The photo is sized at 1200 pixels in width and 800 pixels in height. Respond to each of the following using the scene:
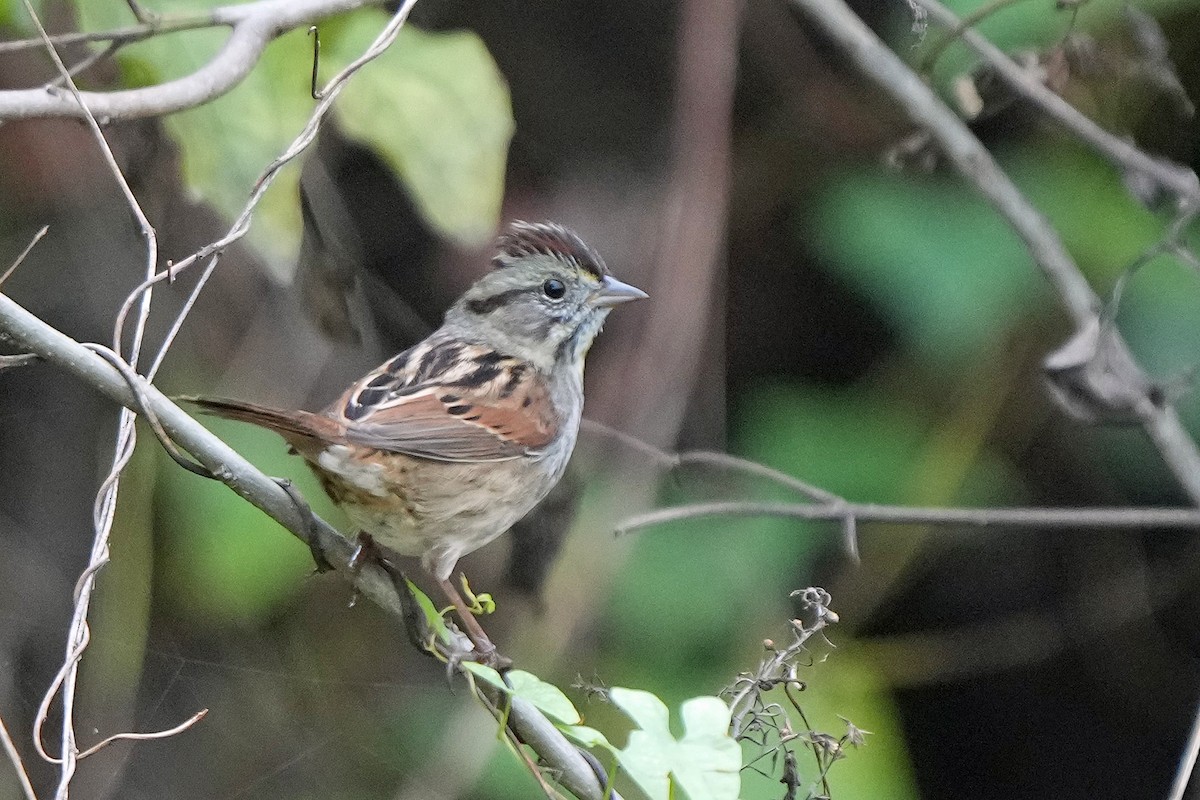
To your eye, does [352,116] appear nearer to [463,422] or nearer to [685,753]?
[463,422]

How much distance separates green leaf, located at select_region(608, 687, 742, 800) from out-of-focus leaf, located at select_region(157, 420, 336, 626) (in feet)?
4.53

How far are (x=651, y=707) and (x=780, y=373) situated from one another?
212 cm

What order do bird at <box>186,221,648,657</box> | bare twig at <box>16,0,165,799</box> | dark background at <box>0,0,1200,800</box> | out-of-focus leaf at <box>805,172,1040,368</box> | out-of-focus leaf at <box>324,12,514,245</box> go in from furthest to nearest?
out-of-focus leaf at <box>805,172,1040,368</box> → dark background at <box>0,0,1200,800</box> → out-of-focus leaf at <box>324,12,514,245</box> → bird at <box>186,221,648,657</box> → bare twig at <box>16,0,165,799</box>

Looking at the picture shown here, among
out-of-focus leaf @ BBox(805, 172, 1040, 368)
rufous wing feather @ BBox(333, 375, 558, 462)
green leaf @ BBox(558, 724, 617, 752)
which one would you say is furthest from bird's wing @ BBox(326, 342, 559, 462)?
out-of-focus leaf @ BBox(805, 172, 1040, 368)

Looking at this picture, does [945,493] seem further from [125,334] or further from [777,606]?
[125,334]

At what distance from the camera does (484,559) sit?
2967 mm

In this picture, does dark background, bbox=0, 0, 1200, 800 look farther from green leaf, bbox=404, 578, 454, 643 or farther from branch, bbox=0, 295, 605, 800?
branch, bbox=0, 295, 605, 800

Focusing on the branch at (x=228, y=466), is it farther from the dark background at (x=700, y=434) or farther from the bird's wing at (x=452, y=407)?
the dark background at (x=700, y=434)

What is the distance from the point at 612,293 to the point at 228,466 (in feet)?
3.87

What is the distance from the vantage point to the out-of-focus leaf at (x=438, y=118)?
2.18m

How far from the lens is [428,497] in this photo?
2.11m

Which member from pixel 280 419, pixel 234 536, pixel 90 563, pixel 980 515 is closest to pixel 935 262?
pixel 980 515

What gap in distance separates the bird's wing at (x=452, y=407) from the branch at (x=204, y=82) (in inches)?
20.5

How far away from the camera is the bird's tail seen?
1.56m
